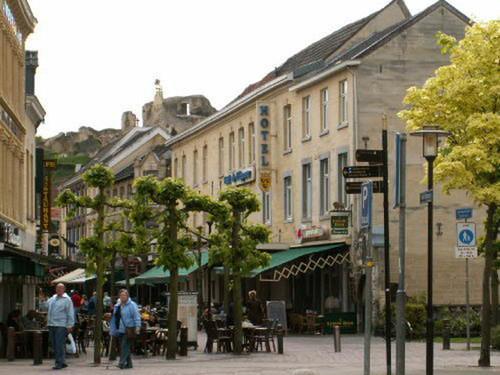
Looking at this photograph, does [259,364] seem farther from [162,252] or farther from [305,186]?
[305,186]

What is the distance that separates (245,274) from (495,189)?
864 cm

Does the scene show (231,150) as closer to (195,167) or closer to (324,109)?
(195,167)

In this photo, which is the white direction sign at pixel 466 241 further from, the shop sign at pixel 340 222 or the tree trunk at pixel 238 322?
the shop sign at pixel 340 222

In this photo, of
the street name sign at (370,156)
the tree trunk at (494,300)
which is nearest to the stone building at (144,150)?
the tree trunk at (494,300)

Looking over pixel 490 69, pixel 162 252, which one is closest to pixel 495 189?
pixel 490 69

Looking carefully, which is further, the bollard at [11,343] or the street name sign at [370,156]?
the bollard at [11,343]

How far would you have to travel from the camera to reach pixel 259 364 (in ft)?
100

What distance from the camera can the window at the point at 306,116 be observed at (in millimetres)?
53469

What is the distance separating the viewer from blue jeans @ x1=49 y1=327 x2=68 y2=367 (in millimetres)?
29536

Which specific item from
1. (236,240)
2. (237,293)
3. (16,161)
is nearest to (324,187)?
(16,161)

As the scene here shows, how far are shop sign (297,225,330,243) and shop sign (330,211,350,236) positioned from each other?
8.39ft

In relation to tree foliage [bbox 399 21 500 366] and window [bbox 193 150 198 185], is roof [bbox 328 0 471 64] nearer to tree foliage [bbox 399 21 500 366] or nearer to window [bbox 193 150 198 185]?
tree foliage [bbox 399 21 500 366]

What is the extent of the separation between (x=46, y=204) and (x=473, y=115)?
29.5m

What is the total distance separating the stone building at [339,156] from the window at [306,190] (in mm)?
38
